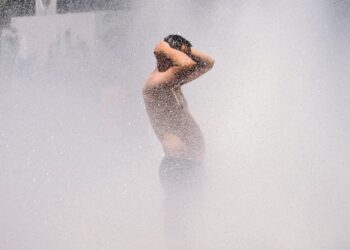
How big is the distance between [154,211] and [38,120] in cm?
517

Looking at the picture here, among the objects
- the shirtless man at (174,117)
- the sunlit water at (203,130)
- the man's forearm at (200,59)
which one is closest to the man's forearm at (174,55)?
the shirtless man at (174,117)

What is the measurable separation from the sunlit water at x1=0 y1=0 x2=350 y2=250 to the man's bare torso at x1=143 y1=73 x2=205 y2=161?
32 cm

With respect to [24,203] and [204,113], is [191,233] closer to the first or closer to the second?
[24,203]

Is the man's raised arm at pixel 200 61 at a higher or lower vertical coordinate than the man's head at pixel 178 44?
lower

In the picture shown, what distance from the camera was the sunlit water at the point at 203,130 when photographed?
12.5ft

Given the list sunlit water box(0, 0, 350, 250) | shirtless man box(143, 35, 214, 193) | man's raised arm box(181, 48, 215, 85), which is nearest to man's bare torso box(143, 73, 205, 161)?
shirtless man box(143, 35, 214, 193)

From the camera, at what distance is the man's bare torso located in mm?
3344

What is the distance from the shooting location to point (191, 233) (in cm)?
351

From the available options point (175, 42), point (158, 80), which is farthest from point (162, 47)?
point (158, 80)

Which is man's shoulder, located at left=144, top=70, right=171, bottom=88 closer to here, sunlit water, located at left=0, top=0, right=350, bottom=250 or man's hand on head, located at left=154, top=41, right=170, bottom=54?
man's hand on head, located at left=154, top=41, right=170, bottom=54

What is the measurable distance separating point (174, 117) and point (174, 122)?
0.04 meters

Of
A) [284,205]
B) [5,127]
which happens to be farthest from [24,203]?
[5,127]

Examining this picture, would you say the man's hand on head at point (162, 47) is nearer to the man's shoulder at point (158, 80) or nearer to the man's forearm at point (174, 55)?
the man's forearm at point (174, 55)

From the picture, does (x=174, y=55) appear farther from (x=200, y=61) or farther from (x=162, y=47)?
(x=200, y=61)
